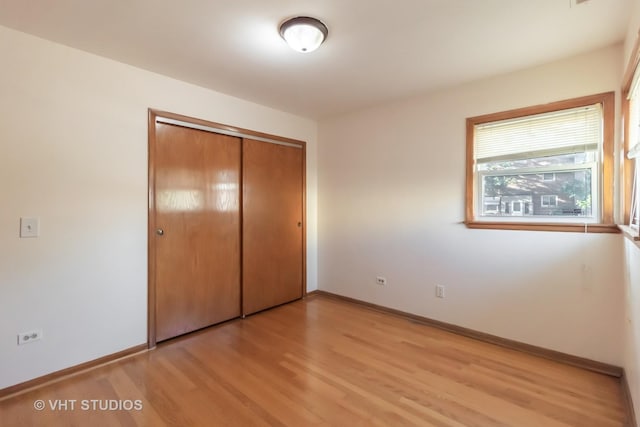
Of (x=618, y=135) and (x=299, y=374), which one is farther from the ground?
(x=618, y=135)

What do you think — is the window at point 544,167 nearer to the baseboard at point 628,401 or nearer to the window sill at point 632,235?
the window sill at point 632,235

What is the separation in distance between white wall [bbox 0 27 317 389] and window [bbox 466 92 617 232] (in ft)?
9.63

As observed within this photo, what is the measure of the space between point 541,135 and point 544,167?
10.6 inches

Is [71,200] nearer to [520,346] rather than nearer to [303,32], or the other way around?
[303,32]

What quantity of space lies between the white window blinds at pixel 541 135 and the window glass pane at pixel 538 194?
186mm

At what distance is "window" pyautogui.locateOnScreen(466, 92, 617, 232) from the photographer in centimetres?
221

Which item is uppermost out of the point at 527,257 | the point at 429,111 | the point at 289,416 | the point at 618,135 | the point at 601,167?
the point at 429,111

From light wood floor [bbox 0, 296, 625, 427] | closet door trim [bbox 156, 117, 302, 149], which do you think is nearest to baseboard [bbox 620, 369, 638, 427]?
light wood floor [bbox 0, 296, 625, 427]

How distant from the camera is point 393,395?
Answer: 190 cm

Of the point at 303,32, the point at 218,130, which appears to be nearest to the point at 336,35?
the point at 303,32

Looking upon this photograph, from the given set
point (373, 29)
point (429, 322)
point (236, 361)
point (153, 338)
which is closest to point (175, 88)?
point (373, 29)

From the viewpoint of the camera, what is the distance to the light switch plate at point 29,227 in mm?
1970

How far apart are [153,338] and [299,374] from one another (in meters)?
1.35

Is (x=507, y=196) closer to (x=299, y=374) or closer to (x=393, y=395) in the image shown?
(x=393, y=395)
